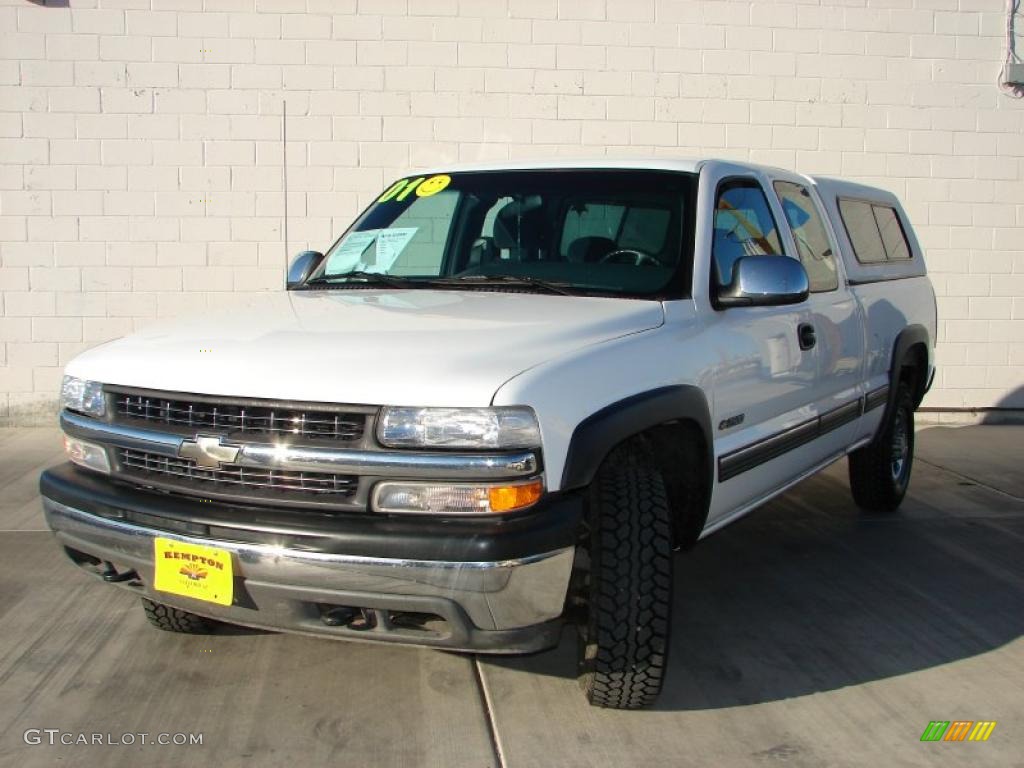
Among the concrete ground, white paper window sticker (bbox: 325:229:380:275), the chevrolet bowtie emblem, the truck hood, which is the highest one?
white paper window sticker (bbox: 325:229:380:275)

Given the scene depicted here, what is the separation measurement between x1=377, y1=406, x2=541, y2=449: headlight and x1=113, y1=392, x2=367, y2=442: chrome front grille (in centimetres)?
11

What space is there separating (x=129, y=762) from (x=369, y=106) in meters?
6.46

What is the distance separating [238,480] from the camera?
304 centimetres

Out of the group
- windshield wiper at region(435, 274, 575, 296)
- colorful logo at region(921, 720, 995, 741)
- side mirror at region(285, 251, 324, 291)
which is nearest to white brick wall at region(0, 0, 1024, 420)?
side mirror at region(285, 251, 324, 291)

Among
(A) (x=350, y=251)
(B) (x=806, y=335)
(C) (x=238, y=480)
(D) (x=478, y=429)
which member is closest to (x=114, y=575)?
(C) (x=238, y=480)

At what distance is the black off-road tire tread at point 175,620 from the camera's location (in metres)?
3.97

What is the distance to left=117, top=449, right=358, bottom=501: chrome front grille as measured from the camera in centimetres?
294

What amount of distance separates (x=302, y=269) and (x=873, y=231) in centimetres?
320

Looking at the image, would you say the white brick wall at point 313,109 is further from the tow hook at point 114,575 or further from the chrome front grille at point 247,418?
the chrome front grille at point 247,418

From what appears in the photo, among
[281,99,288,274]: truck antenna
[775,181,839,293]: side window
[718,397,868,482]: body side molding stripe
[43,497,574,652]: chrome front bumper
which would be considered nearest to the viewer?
Result: [43,497,574,652]: chrome front bumper

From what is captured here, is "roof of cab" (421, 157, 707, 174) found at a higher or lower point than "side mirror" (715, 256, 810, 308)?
higher

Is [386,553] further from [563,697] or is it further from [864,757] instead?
[864,757]

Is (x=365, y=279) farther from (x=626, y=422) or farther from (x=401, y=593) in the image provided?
(x=401, y=593)

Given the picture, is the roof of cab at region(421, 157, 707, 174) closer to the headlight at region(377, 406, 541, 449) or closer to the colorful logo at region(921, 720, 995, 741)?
the headlight at region(377, 406, 541, 449)
